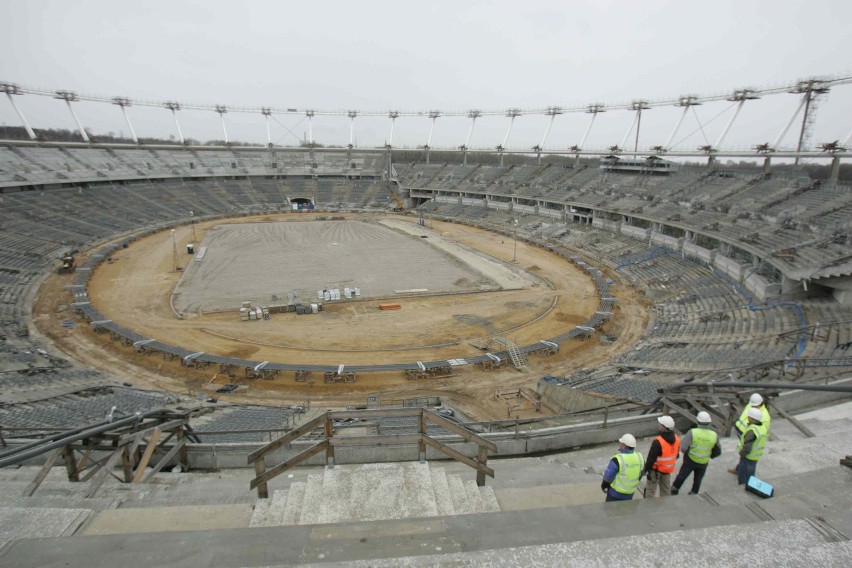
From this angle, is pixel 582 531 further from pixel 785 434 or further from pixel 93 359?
pixel 93 359

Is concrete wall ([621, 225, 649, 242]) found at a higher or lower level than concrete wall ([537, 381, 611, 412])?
higher

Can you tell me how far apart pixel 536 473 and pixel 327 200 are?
82907mm

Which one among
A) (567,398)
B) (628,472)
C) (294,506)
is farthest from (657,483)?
(567,398)

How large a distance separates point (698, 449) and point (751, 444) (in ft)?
2.16

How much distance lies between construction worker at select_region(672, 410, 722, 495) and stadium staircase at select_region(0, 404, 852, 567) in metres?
1.09

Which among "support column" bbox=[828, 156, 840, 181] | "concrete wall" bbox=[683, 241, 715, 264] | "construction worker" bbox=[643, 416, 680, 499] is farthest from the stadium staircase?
"support column" bbox=[828, 156, 840, 181]

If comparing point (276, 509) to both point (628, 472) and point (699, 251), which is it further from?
point (699, 251)

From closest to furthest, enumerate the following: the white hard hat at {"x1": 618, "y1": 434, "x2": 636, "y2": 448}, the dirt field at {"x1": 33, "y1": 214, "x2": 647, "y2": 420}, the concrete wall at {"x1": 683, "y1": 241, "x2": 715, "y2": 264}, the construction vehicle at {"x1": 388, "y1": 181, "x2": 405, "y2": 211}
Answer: the white hard hat at {"x1": 618, "y1": 434, "x2": 636, "y2": 448}, the dirt field at {"x1": 33, "y1": 214, "x2": 647, "y2": 420}, the concrete wall at {"x1": 683, "y1": 241, "x2": 715, "y2": 264}, the construction vehicle at {"x1": 388, "y1": 181, "x2": 405, "y2": 211}

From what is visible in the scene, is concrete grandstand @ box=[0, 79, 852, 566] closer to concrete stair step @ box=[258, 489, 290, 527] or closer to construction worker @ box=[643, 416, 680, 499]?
concrete stair step @ box=[258, 489, 290, 527]

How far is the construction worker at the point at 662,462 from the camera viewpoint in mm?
6434

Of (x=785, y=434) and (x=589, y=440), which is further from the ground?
(x=785, y=434)

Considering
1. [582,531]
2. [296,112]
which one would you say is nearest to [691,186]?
[582,531]

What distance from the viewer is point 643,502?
4.45m

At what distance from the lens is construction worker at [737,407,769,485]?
6.41m
